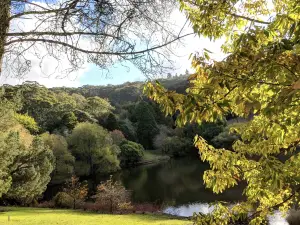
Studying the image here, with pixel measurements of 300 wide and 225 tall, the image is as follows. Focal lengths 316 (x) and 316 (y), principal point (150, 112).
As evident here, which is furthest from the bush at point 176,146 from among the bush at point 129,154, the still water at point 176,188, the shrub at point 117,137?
the shrub at point 117,137

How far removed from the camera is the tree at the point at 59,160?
31.0 m

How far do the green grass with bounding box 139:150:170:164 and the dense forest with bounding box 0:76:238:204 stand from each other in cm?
44

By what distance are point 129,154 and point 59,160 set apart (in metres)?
11.0

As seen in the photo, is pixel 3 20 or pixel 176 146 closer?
pixel 3 20

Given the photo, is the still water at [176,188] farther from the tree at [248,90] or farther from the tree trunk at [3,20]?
the tree trunk at [3,20]

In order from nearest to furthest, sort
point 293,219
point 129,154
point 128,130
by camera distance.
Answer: point 293,219, point 129,154, point 128,130

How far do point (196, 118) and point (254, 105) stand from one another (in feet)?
1.24

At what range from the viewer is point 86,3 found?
3.21 metres

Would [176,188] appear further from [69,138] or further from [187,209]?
[69,138]

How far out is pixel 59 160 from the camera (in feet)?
102

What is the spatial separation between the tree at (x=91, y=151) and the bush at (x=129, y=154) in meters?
4.28

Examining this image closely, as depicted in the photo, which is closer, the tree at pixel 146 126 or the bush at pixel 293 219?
the bush at pixel 293 219

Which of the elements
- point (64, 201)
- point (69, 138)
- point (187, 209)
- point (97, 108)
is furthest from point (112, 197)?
point (97, 108)

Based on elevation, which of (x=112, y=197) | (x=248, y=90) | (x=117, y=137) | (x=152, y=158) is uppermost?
(x=248, y=90)
